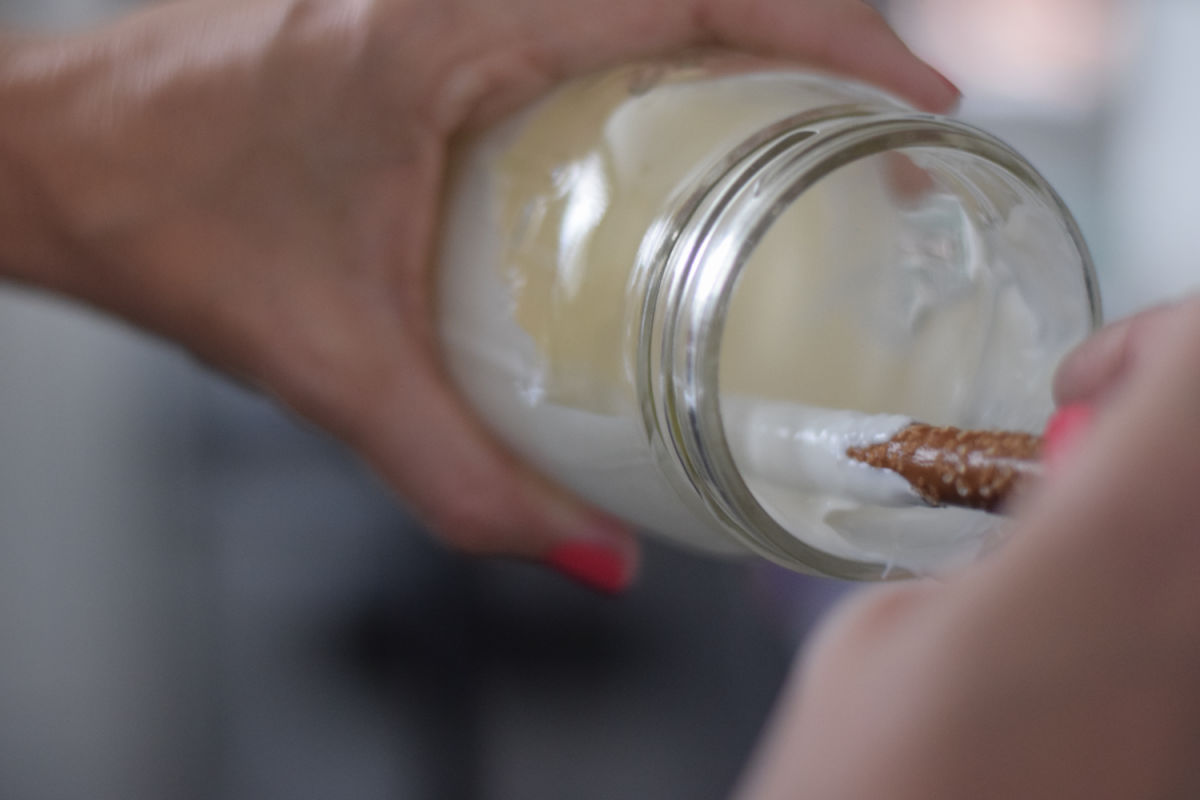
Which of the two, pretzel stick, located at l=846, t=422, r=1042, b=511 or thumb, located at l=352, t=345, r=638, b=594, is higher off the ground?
pretzel stick, located at l=846, t=422, r=1042, b=511

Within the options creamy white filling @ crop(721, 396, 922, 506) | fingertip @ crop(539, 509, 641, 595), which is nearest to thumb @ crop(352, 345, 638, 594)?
fingertip @ crop(539, 509, 641, 595)

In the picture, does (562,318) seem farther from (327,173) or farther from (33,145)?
(33,145)

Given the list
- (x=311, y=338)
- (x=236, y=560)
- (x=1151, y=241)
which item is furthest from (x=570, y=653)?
(x=1151, y=241)

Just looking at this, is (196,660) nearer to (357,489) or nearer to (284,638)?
(284,638)

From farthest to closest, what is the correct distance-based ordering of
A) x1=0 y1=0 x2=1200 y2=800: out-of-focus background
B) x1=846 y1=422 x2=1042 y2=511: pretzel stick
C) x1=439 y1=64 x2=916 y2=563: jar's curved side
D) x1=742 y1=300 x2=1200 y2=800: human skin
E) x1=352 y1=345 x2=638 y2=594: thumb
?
1. x1=0 y1=0 x2=1200 y2=800: out-of-focus background
2. x1=352 y1=345 x2=638 y2=594: thumb
3. x1=439 y1=64 x2=916 y2=563: jar's curved side
4. x1=846 y1=422 x2=1042 y2=511: pretzel stick
5. x1=742 y1=300 x2=1200 y2=800: human skin

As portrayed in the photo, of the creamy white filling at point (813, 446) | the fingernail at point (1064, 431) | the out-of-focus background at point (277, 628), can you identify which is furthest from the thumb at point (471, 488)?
the out-of-focus background at point (277, 628)

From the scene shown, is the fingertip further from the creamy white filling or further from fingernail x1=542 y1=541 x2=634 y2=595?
the creamy white filling

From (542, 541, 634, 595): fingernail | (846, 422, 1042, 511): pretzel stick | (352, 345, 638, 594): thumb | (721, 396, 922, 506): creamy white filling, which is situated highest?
(846, 422, 1042, 511): pretzel stick
